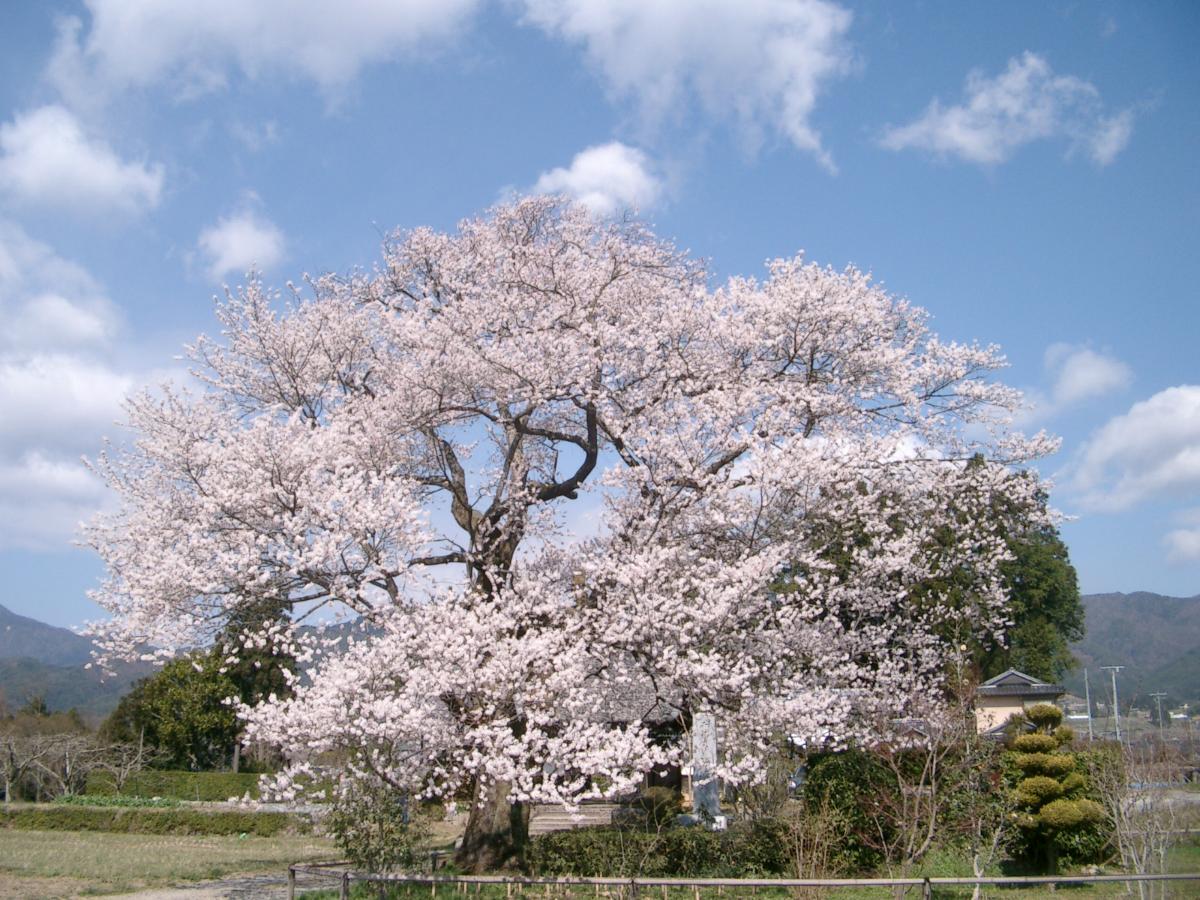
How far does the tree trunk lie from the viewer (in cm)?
1197

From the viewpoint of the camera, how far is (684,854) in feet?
37.2

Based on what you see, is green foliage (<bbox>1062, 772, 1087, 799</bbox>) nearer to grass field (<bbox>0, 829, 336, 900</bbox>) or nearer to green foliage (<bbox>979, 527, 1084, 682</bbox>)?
grass field (<bbox>0, 829, 336, 900</bbox>)

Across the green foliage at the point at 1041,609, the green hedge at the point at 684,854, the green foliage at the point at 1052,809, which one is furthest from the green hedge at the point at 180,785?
the green foliage at the point at 1052,809

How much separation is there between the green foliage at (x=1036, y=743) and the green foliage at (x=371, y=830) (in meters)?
7.93

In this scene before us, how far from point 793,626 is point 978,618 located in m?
7.91

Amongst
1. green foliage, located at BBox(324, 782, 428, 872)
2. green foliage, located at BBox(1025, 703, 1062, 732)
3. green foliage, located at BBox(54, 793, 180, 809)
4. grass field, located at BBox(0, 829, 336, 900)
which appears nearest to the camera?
green foliage, located at BBox(324, 782, 428, 872)

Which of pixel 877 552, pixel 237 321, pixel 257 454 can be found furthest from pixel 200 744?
pixel 877 552

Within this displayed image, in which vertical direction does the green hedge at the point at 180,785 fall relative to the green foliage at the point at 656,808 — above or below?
below

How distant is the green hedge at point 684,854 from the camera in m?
11.1

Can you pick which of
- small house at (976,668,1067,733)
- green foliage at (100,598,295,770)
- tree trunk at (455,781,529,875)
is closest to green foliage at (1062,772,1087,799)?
tree trunk at (455,781,529,875)

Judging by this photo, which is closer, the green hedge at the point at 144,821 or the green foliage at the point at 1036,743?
the green foliage at the point at 1036,743

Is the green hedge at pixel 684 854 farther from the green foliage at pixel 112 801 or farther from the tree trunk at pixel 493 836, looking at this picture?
the green foliage at pixel 112 801

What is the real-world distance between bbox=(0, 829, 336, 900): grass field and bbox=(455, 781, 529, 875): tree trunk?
4.15 m

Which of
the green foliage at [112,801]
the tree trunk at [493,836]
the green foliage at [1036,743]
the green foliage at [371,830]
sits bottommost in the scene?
the green foliage at [112,801]
